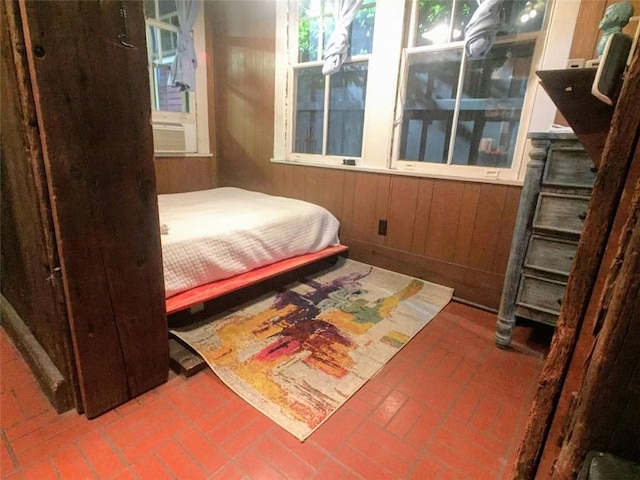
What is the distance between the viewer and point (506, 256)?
2219 mm

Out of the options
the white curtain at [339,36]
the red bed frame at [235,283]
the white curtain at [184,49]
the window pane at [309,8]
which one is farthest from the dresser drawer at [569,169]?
the white curtain at [184,49]

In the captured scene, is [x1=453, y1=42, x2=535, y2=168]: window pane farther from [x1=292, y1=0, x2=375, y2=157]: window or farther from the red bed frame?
the red bed frame

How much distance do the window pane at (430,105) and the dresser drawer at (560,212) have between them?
1041mm

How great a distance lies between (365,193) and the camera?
281cm

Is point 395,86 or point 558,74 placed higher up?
point 395,86

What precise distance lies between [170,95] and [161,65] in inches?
11.3

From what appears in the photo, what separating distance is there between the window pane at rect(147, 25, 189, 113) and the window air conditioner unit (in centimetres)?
18

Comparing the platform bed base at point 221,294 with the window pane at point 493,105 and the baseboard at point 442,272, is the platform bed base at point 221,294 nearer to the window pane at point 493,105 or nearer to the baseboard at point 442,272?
the baseboard at point 442,272

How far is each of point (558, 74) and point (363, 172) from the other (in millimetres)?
2060

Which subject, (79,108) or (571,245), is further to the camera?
(571,245)

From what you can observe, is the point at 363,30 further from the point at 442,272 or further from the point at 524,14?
the point at 442,272

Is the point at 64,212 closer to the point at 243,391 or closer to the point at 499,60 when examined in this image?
the point at 243,391

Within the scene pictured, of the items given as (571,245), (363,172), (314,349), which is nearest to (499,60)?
(363,172)

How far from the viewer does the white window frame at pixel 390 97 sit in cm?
191
